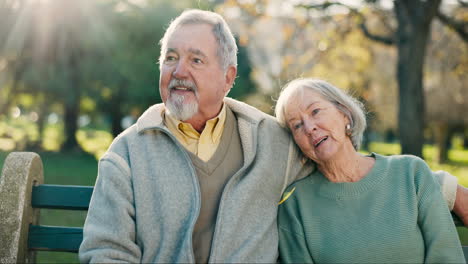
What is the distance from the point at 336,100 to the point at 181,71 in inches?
35.6

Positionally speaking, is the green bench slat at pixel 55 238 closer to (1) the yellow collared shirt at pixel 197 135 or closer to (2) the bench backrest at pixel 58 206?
(2) the bench backrest at pixel 58 206

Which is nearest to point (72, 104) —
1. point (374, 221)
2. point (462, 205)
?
point (374, 221)

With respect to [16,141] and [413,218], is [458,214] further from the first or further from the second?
[16,141]

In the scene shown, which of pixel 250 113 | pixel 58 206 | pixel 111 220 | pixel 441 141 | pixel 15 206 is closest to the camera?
pixel 111 220

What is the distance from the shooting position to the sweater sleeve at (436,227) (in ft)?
9.16

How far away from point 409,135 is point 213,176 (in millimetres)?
6980

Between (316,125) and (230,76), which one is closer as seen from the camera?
(316,125)

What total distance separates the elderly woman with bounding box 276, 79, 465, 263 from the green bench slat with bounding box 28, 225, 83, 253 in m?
Result: 1.17

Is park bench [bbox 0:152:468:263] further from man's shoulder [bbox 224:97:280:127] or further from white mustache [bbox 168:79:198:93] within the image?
man's shoulder [bbox 224:97:280:127]

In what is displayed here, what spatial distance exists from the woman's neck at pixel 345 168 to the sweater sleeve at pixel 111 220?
1133 mm

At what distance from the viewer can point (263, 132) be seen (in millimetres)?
3115

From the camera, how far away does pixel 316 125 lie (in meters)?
2.96

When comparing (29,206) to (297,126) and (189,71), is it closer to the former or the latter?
(189,71)

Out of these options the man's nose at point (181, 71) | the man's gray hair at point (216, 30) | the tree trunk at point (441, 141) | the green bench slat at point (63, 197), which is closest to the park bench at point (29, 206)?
the green bench slat at point (63, 197)
